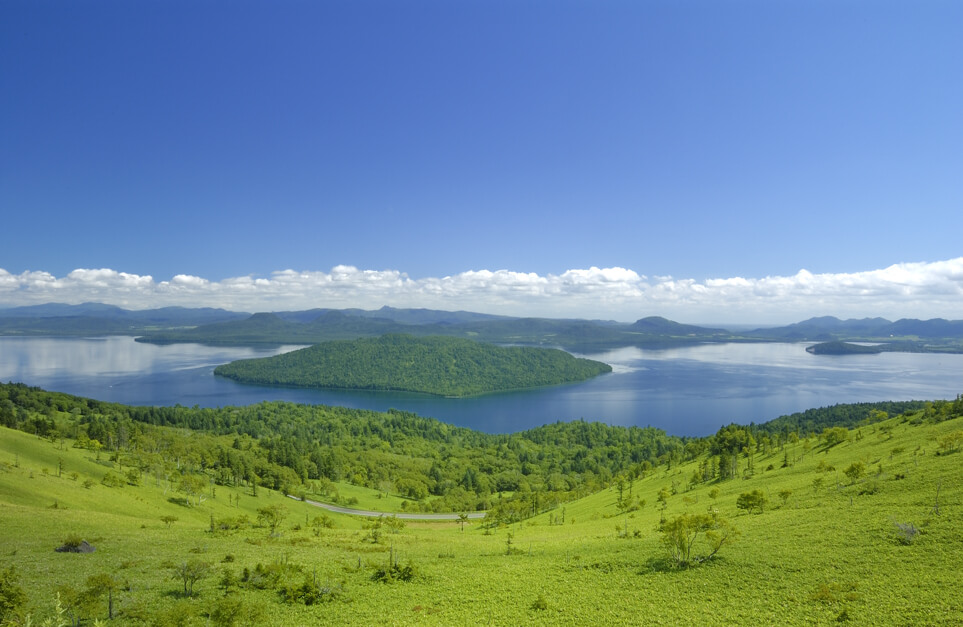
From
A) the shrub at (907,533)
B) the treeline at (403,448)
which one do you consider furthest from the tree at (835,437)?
the shrub at (907,533)

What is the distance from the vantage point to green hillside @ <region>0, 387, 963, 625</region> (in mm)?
22953

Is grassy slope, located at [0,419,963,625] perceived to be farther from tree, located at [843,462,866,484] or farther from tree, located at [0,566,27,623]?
tree, located at [0,566,27,623]

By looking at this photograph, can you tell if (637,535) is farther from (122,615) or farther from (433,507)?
(433,507)

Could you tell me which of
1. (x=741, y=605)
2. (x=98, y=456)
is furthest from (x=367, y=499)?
(x=741, y=605)

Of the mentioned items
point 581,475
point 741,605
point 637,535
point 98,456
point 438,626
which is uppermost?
point 741,605

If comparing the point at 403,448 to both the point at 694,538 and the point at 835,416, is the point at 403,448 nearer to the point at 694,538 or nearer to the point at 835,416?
the point at 694,538

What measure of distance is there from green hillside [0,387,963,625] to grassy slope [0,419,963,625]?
0.42 feet

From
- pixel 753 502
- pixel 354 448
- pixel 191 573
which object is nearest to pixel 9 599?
pixel 191 573

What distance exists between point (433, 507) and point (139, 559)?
7188 cm

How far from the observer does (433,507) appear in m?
96.4

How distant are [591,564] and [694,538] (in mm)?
7672

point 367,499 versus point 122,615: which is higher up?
point 122,615

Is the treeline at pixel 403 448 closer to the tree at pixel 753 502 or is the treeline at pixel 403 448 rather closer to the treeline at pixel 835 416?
the treeline at pixel 835 416

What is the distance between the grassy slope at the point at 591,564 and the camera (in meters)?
23.0
